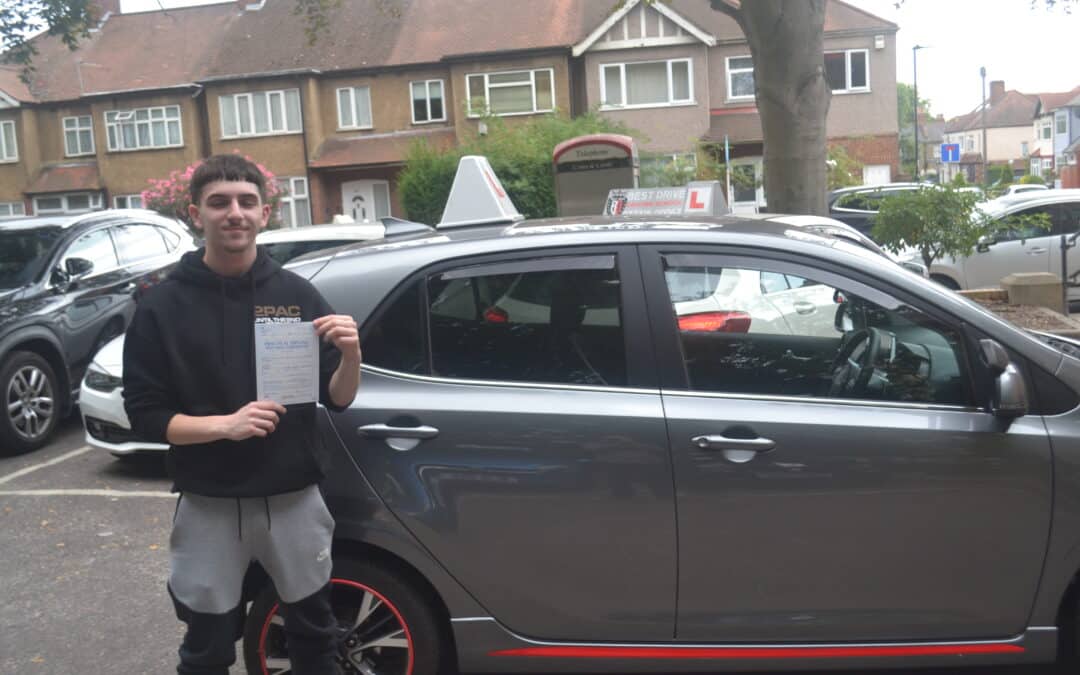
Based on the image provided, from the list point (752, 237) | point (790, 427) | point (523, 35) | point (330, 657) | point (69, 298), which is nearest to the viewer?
point (330, 657)

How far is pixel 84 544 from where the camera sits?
6.01 meters

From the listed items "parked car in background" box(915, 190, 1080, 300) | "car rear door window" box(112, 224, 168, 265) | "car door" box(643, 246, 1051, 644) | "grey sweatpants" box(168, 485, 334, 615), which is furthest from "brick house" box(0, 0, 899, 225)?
"grey sweatpants" box(168, 485, 334, 615)

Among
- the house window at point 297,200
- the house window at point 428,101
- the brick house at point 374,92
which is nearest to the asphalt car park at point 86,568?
the brick house at point 374,92

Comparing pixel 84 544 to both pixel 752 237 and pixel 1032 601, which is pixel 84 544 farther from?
pixel 1032 601

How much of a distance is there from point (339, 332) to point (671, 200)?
7.09 metres

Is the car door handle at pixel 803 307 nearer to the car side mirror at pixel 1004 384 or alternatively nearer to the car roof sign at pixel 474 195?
the car side mirror at pixel 1004 384

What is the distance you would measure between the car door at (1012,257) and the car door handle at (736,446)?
38.4 feet

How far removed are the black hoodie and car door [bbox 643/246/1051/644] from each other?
121cm

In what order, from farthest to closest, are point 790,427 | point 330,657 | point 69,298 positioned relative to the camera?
point 69,298 → point 790,427 → point 330,657

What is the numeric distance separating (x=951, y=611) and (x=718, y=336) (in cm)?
115

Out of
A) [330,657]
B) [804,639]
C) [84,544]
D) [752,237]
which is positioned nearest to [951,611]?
[804,639]

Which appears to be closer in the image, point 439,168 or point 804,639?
point 804,639

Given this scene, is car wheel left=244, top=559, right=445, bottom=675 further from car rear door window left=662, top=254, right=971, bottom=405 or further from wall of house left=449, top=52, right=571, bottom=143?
wall of house left=449, top=52, right=571, bottom=143

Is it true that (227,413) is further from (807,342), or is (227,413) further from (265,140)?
(265,140)
